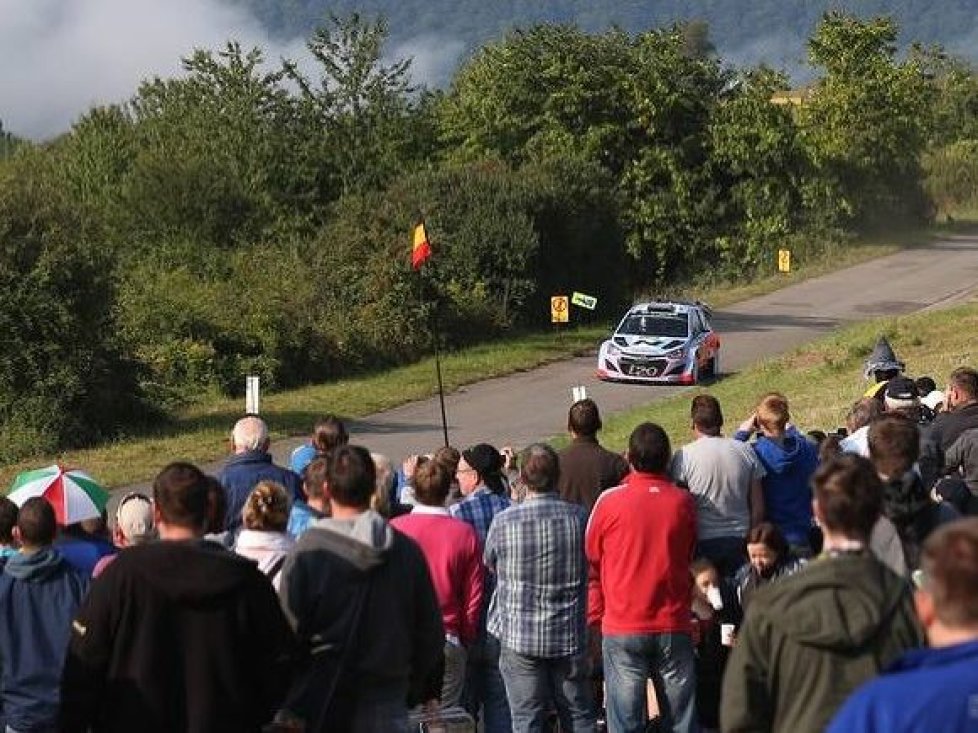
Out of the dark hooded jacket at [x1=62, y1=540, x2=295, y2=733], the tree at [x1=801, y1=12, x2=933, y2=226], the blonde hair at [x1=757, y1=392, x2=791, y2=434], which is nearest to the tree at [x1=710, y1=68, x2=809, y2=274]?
the tree at [x1=801, y1=12, x2=933, y2=226]

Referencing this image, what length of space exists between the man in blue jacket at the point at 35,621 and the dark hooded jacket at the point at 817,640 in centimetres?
288

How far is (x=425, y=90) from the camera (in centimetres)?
5859

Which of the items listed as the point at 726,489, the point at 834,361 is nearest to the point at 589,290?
the point at 834,361

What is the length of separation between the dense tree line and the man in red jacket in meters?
21.6

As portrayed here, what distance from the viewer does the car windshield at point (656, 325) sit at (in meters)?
36.0

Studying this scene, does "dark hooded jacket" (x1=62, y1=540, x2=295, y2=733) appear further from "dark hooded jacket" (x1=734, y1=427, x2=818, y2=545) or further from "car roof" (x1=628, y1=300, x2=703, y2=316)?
"car roof" (x1=628, y1=300, x2=703, y2=316)

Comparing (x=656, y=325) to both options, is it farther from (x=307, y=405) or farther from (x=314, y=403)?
(x=307, y=405)

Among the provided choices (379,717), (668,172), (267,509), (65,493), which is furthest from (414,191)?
(379,717)

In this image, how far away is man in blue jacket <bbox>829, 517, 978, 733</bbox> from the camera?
14.3 feet

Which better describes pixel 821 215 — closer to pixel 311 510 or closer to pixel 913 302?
pixel 913 302

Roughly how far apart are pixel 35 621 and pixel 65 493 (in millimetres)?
1103

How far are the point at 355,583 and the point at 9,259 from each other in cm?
2270

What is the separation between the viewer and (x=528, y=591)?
28.5ft

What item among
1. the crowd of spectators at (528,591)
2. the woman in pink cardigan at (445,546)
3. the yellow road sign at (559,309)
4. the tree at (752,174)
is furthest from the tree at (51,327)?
the tree at (752,174)
